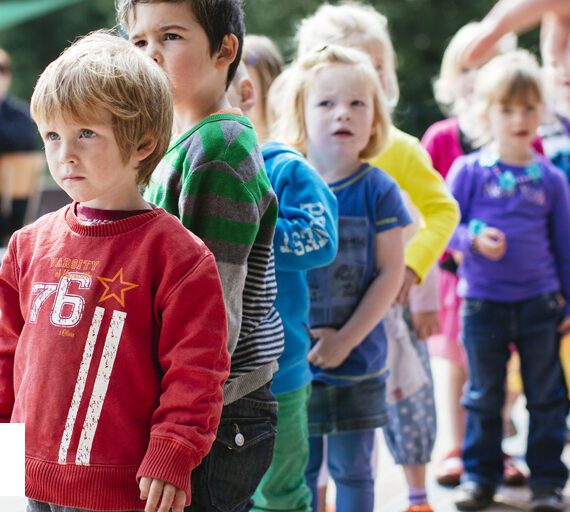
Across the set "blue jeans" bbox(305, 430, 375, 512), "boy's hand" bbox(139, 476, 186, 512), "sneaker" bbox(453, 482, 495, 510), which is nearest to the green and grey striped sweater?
"boy's hand" bbox(139, 476, 186, 512)

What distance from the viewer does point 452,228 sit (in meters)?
3.39

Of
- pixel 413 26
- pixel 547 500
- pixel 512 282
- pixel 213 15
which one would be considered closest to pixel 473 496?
pixel 547 500

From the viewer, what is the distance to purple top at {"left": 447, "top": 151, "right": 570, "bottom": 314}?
3916 mm

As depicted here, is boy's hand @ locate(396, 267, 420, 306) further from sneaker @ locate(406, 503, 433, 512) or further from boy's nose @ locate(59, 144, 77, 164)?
boy's nose @ locate(59, 144, 77, 164)

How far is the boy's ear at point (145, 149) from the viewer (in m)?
1.95

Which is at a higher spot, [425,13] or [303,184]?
[425,13]

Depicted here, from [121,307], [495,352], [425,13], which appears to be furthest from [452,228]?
[425,13]

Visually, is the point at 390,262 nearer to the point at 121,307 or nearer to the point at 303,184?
the point at 303,184

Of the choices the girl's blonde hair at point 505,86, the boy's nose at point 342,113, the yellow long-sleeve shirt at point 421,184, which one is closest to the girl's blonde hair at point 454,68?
the girl's blonde hair at point 505,86

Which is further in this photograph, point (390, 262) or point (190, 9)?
point (390, 262)

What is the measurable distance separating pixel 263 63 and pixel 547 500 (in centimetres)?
193

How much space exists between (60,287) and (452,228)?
1789 mm

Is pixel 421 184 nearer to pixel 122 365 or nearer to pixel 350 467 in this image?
pixel 350 467

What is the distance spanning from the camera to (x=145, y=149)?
6.43 feet
